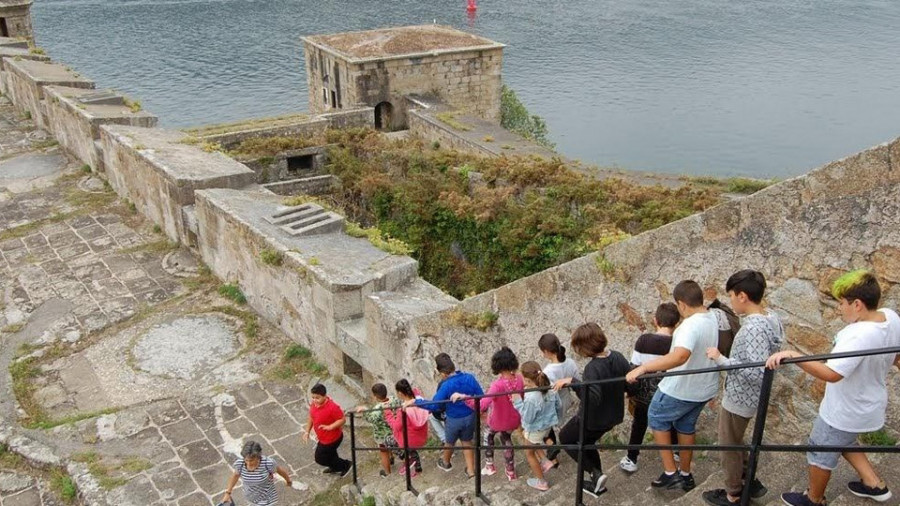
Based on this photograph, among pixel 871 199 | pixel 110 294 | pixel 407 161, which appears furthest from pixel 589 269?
pixel 407 161

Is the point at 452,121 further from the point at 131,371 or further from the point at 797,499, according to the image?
the point at 797,499

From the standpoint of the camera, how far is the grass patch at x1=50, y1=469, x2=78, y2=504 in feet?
24.4

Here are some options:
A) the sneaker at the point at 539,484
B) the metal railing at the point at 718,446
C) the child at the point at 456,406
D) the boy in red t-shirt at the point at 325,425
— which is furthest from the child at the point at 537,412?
the boy in red t-shirt at the point at 325,425

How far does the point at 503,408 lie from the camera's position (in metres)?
6.11

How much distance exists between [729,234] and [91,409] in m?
6.86

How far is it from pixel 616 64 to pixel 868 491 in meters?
47.0

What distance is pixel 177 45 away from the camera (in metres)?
52.1

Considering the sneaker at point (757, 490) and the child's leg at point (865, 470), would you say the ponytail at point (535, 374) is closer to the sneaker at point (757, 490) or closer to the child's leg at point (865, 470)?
the sneaker at point (757, 490)

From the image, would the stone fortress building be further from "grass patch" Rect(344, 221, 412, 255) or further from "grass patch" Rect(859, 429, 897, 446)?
"grass patch" Rect(859, 429, 897, 446)

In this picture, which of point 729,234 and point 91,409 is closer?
point 729,234

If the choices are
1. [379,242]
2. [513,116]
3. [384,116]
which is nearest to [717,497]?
[379,242]

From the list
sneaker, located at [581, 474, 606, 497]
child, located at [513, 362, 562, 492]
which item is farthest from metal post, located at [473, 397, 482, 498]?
sneaker, located at [581, 474, 606, 497]

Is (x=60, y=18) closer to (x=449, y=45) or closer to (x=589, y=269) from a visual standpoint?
(x=449, y=45)

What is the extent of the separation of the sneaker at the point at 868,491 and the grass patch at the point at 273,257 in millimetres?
Answer: 6796
